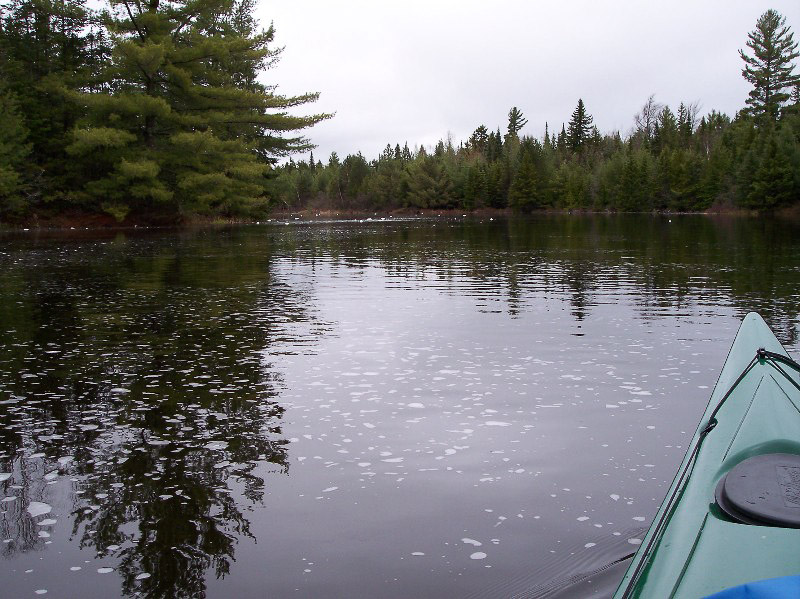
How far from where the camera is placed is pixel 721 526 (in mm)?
2602

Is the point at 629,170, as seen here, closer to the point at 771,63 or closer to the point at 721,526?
the point at 771,63

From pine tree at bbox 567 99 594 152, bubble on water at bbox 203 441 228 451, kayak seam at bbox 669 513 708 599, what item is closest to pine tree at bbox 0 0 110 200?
bubble on water at bbox 203 441 228 451

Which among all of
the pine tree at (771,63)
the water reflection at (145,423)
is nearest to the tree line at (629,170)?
the pine tree at (771,63)

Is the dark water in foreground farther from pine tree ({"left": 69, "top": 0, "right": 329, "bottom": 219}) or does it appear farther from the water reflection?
pine tree ({"left": 69, "top": 0, "right": 329, "bottom": 219})

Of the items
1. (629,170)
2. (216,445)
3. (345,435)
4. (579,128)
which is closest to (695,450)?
(345,435)

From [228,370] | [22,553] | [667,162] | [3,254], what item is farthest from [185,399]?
[667,162]

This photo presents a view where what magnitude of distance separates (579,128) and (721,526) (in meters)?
127

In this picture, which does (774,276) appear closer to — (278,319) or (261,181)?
(278,319)

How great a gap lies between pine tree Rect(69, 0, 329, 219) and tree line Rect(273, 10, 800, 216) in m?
16.0

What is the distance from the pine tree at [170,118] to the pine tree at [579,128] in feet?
290

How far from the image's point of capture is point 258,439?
530cm

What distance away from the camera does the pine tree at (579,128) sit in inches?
4766

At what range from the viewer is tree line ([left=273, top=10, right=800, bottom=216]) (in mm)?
60156

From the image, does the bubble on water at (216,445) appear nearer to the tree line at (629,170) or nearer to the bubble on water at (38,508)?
the bubble on water at (38,508)
